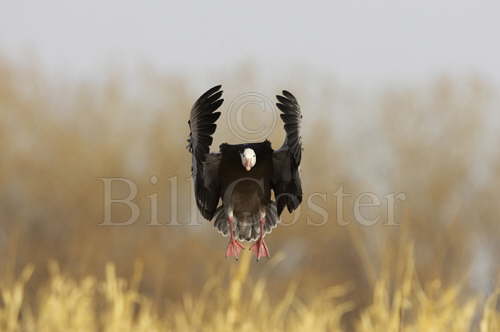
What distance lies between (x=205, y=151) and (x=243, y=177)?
41 mm

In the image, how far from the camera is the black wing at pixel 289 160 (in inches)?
25.5

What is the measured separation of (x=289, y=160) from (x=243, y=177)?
5cm

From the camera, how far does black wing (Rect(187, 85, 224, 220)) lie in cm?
64

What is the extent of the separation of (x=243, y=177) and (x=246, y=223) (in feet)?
0.16

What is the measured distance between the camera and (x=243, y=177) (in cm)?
65

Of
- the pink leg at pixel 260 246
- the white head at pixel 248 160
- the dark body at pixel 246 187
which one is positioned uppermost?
the white head at pixel 248 160

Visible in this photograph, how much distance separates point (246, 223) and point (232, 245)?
25mm

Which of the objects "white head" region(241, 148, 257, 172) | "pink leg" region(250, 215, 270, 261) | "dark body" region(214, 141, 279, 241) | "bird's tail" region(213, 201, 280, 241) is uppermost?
"white head" region(241, 148, 257, 172)

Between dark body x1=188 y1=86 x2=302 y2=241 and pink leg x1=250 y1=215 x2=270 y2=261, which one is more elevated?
dark body x1=188 y1=86 x2=302 y2=241

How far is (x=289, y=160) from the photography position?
2.25 feet

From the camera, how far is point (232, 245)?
0.68 m

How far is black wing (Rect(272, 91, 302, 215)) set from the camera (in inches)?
25.5

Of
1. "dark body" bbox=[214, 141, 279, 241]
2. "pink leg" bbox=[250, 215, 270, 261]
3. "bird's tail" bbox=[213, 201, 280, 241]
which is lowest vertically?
"pink leg" bbox=[250, 215, 270, 261]

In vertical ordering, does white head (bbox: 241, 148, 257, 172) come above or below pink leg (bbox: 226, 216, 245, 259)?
above
